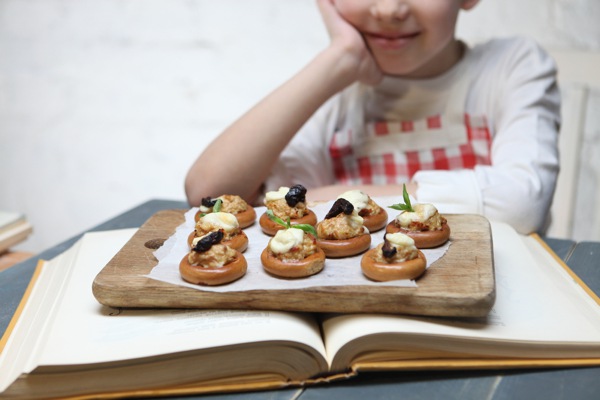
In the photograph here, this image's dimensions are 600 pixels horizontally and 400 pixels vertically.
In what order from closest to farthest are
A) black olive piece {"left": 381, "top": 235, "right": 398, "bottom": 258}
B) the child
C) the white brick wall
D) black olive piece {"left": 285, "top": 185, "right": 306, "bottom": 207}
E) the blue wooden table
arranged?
the blue wooden table, black olive piece {"left": 381, "top": 235, "right": 398, "bottom": 258}, black olive piece {"left": 285, "top": 185, "right": 306, "bottom": 207}, the child, the white brick wall

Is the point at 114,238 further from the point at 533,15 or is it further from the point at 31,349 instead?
the point at 533,15

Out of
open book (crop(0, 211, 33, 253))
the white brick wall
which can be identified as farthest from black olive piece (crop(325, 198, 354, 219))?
the white brick wall

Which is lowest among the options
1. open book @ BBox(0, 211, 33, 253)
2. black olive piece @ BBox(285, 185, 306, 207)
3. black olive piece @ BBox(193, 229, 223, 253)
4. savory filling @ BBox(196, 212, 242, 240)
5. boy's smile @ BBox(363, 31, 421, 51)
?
open book @ BBox(0, 211, 33, 253)

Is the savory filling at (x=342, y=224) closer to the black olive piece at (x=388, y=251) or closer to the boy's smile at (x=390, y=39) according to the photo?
the black olive piece at (x=388, y=251)

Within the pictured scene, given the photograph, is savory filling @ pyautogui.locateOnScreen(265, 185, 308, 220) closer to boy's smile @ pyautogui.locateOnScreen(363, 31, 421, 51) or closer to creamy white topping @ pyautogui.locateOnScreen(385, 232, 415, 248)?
creamy white topping @ pyautogui.locateOnScreen(385, 232, 415, 248)

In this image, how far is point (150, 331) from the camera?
2.75 ft

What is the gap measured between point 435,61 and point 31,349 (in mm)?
1188

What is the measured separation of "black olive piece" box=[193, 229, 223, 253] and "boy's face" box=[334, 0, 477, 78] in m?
0.72

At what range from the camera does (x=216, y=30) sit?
2.53 meters

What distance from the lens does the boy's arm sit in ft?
4.69

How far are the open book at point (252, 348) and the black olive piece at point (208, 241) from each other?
0.09 m

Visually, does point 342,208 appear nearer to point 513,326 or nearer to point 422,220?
point 422,220

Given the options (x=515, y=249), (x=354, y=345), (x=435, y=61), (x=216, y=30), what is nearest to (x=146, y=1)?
(x=216, y=30)

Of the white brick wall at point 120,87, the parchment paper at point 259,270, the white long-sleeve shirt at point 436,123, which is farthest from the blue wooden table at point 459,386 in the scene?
the white brick wall at point 120,87
